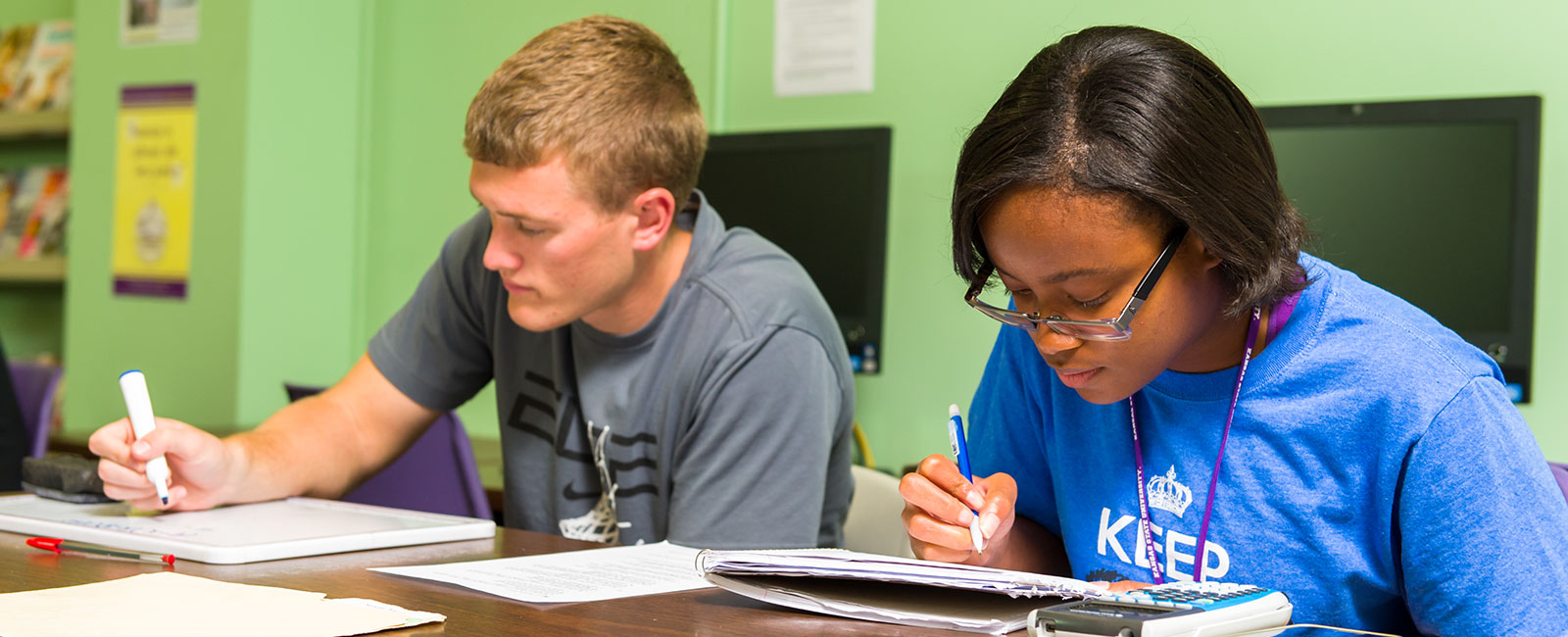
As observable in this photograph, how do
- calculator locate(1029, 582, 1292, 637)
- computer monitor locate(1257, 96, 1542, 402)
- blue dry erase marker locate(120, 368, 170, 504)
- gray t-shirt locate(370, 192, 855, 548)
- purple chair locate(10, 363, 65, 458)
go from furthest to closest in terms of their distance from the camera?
purple chair locate(10, 363, 65, 458) → computer monitor locate(1257, 96, 1542, 402) → gray t-shirt locate(370, 192, 855, 548) → blue dry erase marker locate(120, 368, 170, 504) → calculator locate(1029, 582, 1292, 637)

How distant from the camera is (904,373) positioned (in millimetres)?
2871

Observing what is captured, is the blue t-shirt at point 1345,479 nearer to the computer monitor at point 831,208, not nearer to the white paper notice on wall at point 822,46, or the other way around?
the computer monitor at point 831,208

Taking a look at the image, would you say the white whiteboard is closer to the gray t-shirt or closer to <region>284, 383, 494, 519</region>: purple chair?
the gray t-shirt

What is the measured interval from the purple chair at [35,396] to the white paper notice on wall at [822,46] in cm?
156

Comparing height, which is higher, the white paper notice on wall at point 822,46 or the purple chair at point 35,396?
the white paper notice on wall at point 822,46

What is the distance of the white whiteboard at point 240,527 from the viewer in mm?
1103

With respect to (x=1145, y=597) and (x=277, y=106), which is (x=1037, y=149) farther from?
(x=277, y=106)

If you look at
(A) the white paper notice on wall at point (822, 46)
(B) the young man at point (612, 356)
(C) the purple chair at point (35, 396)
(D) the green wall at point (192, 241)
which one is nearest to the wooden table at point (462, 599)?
(B) the young man at point (612, 356)

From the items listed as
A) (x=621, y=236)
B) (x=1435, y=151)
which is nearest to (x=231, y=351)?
(x=621, y=236)

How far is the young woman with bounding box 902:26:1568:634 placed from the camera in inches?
37.2

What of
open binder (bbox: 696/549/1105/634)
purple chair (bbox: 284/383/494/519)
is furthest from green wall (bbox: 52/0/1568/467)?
open binder (bbox: 696/549/1105/634)

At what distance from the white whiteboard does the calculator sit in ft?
2.07

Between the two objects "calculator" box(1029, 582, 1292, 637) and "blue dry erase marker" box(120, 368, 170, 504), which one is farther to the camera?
"blue dry erase marker" box(120, 368, 170, 504)

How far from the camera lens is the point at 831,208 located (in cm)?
270
